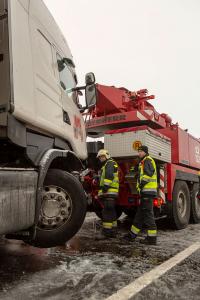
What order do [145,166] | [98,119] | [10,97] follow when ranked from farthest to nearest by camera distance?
[98,119] → [145,166] → [10,97]

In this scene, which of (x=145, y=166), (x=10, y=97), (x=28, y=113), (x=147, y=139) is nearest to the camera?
(x=10, y=97)

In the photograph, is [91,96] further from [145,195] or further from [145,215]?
[145,215]

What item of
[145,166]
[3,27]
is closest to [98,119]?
[145,166]

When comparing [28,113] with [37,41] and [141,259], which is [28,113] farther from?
[141,259]

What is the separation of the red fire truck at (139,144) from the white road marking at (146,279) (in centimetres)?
211

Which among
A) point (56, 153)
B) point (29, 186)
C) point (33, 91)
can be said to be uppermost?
point (33, 91)

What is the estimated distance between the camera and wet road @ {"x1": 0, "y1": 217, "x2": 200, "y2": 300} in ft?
8.95

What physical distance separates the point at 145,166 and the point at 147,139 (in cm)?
72

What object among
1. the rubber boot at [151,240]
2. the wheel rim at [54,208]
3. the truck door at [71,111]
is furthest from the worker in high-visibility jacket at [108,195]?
the wheel rim at [54,208]

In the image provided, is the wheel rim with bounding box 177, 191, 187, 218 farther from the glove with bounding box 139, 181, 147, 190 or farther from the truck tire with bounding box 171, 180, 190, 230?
the glove with bounding box 139, 181, 147, 190

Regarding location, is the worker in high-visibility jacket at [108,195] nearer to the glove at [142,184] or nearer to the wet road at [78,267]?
the wet road at [78,267]

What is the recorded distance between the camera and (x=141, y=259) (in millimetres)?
3990

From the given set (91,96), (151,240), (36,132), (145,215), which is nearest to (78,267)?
(36,132)

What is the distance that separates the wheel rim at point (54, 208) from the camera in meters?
3.62
